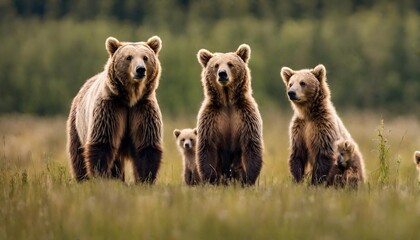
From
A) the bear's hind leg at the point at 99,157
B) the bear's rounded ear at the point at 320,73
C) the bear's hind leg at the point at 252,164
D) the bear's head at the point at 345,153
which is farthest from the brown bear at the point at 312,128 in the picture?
the bear's hind leg at the point at 99,157

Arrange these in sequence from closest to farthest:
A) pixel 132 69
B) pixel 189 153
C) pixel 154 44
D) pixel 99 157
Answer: pixel 132 69, pixel 99 157, pixel 154 44, pixel 189 153

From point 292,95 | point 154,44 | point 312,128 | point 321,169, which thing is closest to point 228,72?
point 292,95

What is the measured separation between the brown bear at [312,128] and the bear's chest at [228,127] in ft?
2.04

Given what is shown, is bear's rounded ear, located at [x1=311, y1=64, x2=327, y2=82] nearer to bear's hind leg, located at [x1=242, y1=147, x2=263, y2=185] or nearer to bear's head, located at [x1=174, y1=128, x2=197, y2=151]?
bear's hind leg, located at [x1=242, y1=147, x2=263, y2=185]

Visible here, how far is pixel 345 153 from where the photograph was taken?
29.7ft

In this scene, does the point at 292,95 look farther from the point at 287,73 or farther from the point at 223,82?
the point at 223,82

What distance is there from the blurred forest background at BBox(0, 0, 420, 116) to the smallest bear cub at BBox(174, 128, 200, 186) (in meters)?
12.4

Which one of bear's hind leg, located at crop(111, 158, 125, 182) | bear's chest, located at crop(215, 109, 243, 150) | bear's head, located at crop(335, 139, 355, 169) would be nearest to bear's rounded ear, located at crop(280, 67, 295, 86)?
bear's chest, located at crop(215, 109, 243, 150)

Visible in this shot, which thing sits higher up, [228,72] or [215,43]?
[215,43]

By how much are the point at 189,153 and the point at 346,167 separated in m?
2.57

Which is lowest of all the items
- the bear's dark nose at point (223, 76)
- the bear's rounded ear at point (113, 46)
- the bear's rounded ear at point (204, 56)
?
the bear's dark nose at point (223, 76)

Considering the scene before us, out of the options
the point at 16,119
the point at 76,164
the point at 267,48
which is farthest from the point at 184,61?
the point at 76,164

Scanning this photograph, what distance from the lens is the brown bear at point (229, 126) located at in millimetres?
9125

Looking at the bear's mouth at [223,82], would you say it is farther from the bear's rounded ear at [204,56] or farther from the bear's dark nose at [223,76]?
the bear's rounded ear at [204,56]
